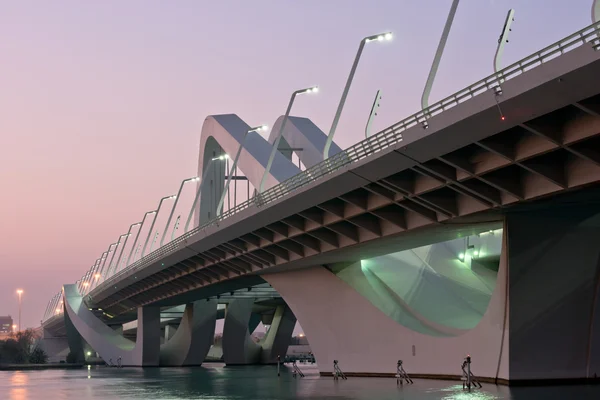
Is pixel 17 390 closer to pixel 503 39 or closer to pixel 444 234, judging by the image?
pixel 444 234

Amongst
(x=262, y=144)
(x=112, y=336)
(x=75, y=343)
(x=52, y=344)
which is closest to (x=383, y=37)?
(x=262, y=144)

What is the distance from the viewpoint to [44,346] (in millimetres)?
169125

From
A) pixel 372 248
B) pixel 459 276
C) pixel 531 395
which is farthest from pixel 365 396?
pixel 459 276

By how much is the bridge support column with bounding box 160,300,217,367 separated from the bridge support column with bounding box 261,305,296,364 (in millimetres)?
8625

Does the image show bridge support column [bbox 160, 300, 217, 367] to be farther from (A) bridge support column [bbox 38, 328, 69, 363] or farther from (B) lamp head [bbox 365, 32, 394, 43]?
(A) bridge support column [bbox 38, 328, 69, 363]

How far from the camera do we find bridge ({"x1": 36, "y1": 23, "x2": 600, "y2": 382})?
2356 cm

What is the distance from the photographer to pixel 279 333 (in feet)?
306

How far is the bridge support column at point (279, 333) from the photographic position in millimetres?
92188

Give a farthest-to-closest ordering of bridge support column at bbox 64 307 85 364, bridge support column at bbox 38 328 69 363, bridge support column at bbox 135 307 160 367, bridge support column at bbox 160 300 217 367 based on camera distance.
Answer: bridge support column at bbox 38 328 69 363, bridge support column at bbox 64 307 85 364, bridge support column at bbox 135 307 160 367, bridge support column at bbox 160 300 217 367

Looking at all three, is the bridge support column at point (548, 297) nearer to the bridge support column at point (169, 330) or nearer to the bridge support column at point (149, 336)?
the bridge support column at point (149, 336)

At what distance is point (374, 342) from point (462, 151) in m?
17.7

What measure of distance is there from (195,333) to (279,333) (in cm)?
1204

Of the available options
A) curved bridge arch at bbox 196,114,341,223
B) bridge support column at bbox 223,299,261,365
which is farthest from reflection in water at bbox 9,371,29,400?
bridge support column at bbox 223,299,261,365

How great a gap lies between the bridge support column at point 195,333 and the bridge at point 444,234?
21024 mm
